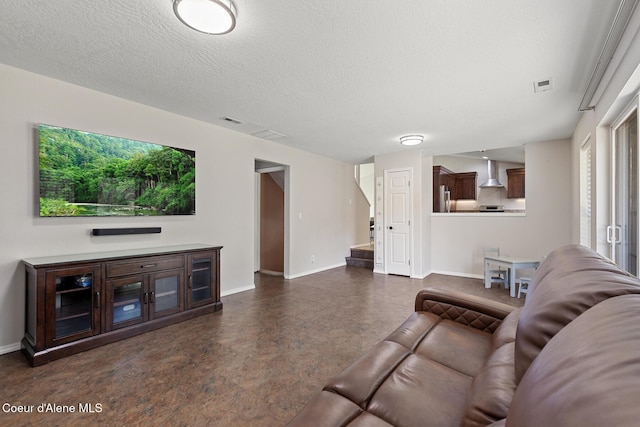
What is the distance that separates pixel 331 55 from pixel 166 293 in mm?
2796

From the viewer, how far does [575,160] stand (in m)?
4.02

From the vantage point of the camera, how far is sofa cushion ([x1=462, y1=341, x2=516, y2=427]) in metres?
0.81

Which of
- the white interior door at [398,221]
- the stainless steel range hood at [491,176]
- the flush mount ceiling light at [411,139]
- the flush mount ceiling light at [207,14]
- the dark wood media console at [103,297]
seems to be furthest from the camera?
the stainless steel range hood at [491,176]

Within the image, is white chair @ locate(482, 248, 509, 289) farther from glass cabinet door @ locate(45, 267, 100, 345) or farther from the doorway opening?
glass cabinet door @ locate(45, 267, 100, 345)

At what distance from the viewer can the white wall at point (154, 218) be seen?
7.91 ft

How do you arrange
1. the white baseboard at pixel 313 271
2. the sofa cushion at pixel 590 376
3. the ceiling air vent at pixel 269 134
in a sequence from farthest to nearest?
the white baseboard at pixel 313 271, the ceiling air vent at pixel 269 134, the sofa cushion at pixel 590 376

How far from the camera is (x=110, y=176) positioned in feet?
9.45

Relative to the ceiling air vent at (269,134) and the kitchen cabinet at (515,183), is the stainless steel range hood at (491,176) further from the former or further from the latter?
the ceiling air vent at (269,134)

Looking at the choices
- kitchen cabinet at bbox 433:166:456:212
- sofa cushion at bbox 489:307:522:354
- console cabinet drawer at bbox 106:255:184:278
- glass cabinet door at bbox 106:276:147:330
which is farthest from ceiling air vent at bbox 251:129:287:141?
kitchen cabinet at bbox 433:166:456:212

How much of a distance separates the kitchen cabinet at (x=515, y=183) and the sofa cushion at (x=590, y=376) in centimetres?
829

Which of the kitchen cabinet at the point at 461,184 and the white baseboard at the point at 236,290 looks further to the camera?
the kitchen cabinet at the point at 461,184

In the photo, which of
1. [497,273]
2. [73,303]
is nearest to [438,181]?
[497,273]

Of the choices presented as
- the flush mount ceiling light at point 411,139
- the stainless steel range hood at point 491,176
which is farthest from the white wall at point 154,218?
the stainless steel range hood at point 491,176

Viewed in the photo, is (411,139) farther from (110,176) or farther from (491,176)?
(491,176)
